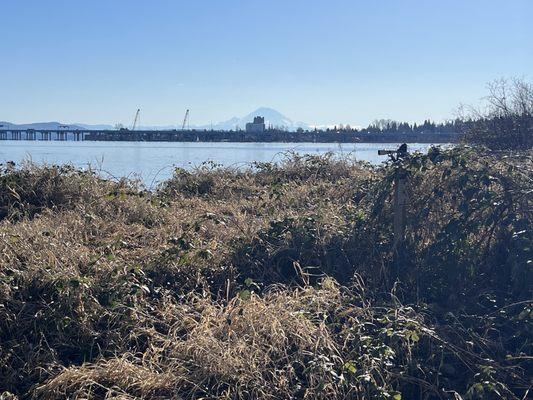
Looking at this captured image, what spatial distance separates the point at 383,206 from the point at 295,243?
2.89 feet

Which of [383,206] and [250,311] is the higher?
[383,206]

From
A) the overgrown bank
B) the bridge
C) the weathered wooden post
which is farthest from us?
the bridge

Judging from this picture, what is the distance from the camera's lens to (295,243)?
19.3ft

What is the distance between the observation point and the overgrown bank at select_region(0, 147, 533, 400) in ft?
13.0

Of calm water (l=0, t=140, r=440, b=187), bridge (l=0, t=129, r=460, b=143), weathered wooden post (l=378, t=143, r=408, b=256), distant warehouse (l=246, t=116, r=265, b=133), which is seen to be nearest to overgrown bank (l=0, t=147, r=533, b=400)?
weathered wooden post (l=378, t=143, r=408, b=256)

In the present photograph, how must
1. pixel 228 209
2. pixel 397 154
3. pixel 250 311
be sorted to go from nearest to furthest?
pixel 250 311
pixel 397 154
pixel 228 209

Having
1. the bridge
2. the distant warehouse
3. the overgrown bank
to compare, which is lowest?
the overgrown bank

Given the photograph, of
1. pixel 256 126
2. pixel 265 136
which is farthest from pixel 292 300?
pixel 256 126

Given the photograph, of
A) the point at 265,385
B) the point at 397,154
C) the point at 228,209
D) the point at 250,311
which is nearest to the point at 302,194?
the point at 228,209

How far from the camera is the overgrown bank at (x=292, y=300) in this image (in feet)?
13.0

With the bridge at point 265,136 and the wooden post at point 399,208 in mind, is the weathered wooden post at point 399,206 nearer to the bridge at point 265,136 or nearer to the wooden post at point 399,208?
the wooden post at point 399,208

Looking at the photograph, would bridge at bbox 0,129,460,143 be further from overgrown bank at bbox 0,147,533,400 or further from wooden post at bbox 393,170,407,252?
overgrown bank at bbox 0,147,533,400

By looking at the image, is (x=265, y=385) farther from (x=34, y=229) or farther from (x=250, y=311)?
(x=34, y=229)

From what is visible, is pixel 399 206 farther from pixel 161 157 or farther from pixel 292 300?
pixel 161 157
